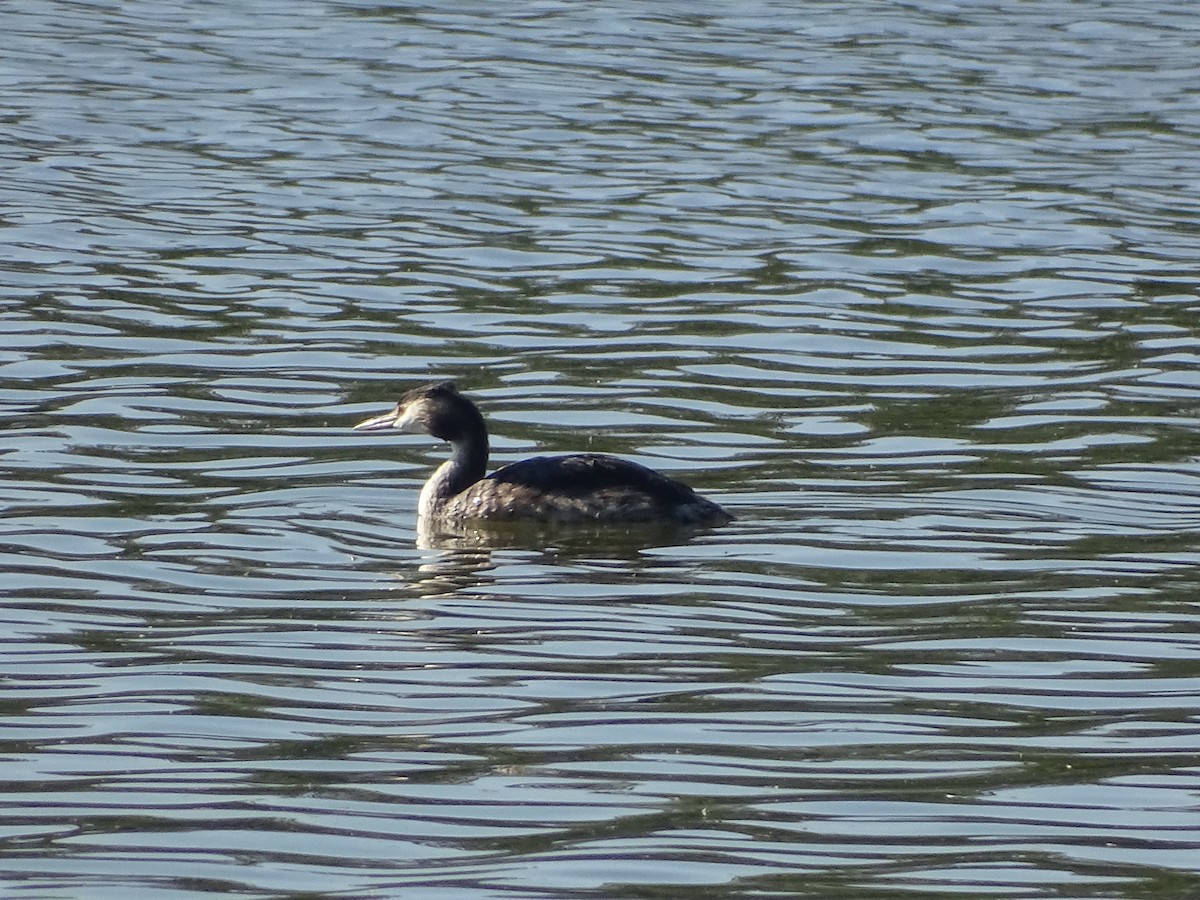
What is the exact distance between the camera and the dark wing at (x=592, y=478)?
36.2 feet

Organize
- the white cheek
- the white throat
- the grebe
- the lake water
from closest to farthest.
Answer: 1. the lake water
2. the grebe
3. the white throat
4. the white cheek

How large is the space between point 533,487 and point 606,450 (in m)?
1.51

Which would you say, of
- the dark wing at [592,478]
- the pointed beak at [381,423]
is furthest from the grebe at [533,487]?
the pointed beak at [381,423]

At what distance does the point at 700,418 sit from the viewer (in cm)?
1354

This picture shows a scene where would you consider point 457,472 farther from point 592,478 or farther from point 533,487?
point 592,478

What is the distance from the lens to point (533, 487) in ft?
37.7

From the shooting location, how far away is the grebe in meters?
11.0

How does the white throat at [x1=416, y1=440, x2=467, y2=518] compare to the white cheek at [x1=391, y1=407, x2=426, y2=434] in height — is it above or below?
below

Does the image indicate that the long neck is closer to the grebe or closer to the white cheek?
the grebe

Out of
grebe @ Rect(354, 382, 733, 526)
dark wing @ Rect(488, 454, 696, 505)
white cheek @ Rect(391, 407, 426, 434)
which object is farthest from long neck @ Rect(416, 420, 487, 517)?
dark wing @ Rect(488, 454, 696, 505)

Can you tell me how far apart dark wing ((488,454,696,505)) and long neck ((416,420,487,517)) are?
1.00ft

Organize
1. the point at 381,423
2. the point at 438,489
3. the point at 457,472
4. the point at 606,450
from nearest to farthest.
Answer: the point at 438,489
the point at 457,472
the point at 381,423
the point at 606,450

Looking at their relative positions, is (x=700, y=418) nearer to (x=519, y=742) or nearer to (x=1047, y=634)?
(x=1047, y=634)

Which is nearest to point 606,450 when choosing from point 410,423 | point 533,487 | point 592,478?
point 410,423
